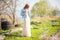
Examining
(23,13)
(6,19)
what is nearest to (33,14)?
(23,13)

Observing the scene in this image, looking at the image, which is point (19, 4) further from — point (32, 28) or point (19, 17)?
point (32, 28)

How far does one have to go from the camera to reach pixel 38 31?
1720 mm

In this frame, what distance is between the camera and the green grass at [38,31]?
5.60ft

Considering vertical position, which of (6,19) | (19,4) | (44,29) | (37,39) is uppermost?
(19,4)

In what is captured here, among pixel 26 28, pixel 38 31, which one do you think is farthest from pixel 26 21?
pixel 38 31

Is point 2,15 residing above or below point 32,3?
below

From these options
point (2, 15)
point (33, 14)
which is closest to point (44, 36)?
point (33, 14)

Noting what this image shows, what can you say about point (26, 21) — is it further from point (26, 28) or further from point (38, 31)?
point (38, 31)

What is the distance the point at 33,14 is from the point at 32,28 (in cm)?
18

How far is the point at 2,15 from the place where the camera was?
1.79m

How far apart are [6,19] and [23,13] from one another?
235mm

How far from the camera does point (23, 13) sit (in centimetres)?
175

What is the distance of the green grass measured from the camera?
5.60 feet

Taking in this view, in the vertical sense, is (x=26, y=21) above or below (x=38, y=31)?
above
